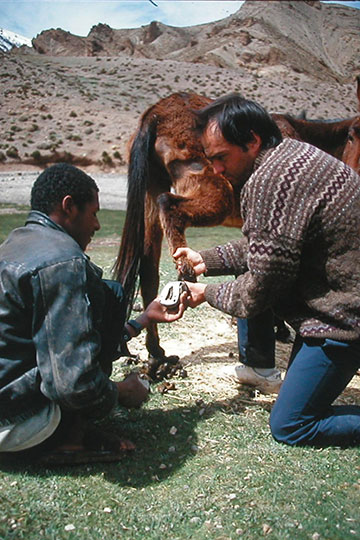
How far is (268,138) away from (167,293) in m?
0.97

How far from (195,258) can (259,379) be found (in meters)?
0.94

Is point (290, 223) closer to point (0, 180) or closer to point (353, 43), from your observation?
point (353, 43)

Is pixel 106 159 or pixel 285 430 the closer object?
pixel 285 430

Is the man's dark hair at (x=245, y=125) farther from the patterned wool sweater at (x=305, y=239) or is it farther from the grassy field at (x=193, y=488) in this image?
the grassy field at (x=193, y=488)

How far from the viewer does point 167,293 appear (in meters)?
2.77

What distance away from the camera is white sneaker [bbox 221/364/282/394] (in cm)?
332

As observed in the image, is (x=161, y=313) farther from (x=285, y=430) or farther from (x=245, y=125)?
(x=245, y=125)

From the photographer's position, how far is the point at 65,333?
2.01 meters

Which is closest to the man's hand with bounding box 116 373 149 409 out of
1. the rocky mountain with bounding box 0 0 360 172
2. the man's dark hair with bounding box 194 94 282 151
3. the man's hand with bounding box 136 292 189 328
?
the man's hand with bounding box 136 292 189 328

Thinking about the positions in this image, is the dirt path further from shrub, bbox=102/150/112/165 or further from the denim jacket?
the denim jacket

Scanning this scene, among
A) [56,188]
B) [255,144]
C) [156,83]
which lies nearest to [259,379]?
[255,144]

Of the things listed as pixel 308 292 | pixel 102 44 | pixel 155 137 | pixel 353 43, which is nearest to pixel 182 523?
pixel 308 292

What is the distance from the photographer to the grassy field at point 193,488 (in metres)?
1.93

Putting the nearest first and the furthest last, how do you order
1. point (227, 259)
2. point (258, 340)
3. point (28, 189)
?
point (227, 259)
point (258, 340)
point (28, 189)
